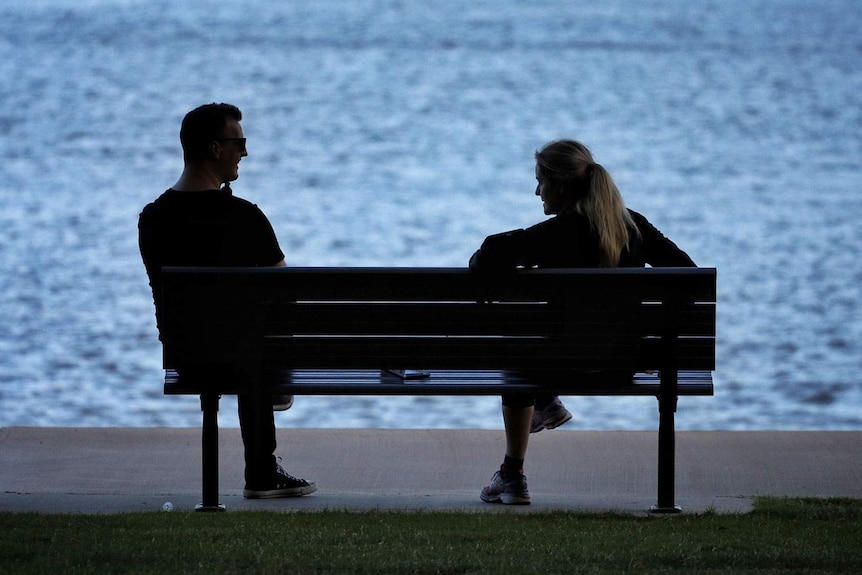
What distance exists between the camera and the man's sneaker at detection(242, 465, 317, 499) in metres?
5.73

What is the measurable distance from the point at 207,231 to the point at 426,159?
902 inches

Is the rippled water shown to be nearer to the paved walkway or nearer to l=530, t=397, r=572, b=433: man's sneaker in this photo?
the paved walkway

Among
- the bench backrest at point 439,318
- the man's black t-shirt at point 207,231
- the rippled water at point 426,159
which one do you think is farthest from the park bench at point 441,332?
the rippled water at point 426,159

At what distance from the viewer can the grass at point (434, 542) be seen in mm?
4320

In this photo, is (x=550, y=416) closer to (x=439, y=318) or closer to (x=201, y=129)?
(x=439, y=318)

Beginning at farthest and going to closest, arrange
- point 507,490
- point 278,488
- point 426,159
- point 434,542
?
point 426,159
point 278,488
point 507,490
point 434,542

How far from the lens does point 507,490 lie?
5609 millimetres

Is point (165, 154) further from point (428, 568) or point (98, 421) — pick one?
point (428, 568)

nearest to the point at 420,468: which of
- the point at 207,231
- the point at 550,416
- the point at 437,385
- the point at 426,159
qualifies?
the point at 550,416

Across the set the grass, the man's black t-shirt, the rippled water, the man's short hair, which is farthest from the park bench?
the rippled water

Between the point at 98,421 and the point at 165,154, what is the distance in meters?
18.0

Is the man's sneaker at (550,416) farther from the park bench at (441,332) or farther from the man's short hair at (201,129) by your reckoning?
the man's short hair at (201,129)

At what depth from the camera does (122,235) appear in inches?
717

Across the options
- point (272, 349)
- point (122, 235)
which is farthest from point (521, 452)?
point (122, 235)
